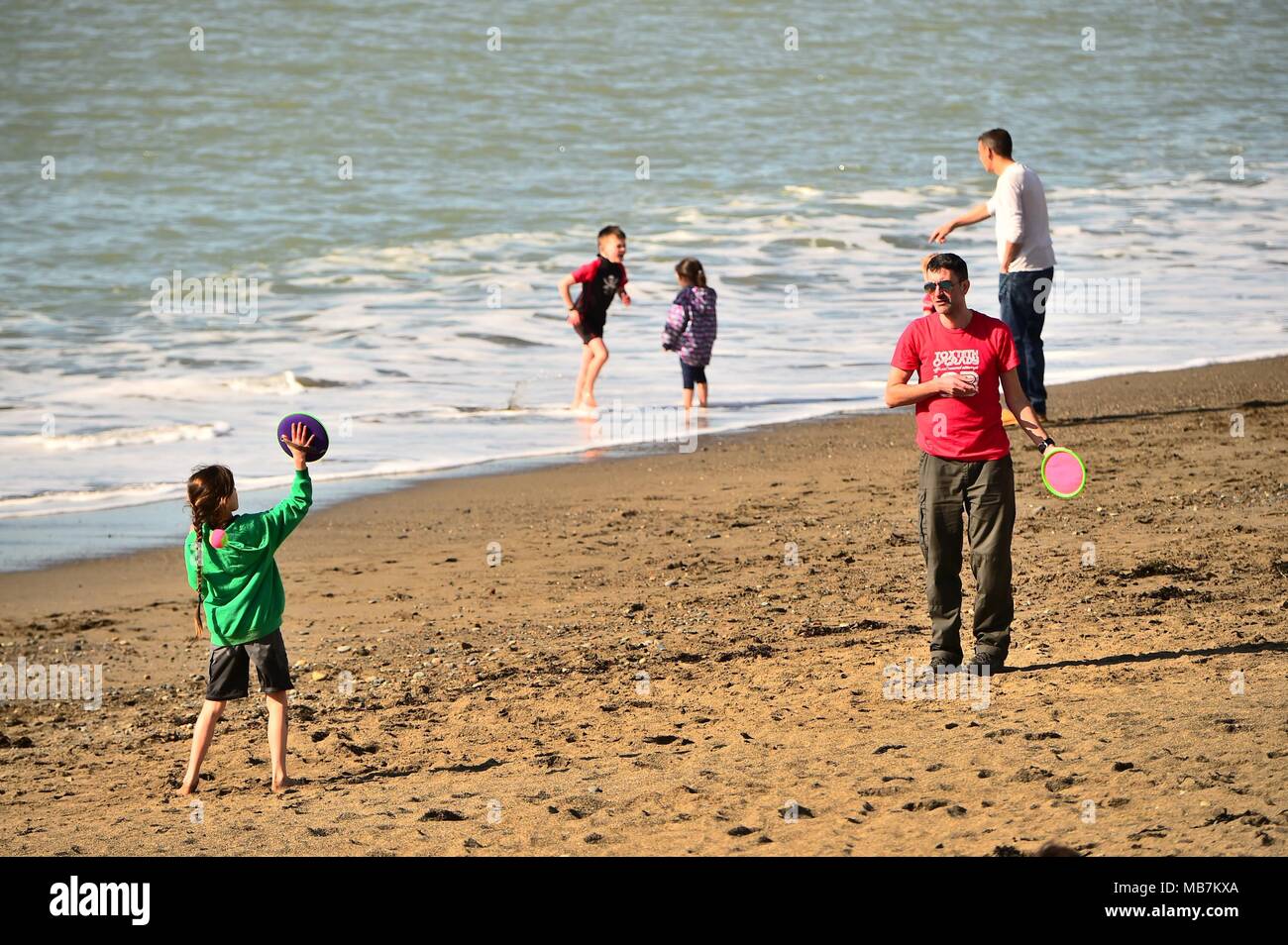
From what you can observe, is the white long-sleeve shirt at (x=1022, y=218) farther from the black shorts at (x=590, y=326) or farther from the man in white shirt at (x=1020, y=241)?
the black shorts at (x=590, y=326)

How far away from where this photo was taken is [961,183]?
100.0 ft

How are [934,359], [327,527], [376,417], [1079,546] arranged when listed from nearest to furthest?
1. [934,359]
2. [1079,546]
3. [327,527]
4. [376,417]

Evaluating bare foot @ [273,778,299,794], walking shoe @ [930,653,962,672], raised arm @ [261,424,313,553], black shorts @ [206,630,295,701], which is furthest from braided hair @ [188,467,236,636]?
walking shoe @ [930,653,962,672]

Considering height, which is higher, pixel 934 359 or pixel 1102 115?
pixel 1102 115

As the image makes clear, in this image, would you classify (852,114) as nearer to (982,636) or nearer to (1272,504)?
(1272,504)

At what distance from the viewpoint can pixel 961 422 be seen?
18.6ft

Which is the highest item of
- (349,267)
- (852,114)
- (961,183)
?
(852,114)

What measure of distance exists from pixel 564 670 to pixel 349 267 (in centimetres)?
1710

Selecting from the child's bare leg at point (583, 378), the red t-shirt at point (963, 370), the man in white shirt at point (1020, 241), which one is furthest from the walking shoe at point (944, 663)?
the child's bare leg at point (583, 378)

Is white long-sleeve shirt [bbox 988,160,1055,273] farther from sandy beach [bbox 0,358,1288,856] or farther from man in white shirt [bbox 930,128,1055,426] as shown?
sandy beach [bbox 0,358,1288,856]

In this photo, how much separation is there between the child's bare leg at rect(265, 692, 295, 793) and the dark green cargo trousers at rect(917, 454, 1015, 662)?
235cm

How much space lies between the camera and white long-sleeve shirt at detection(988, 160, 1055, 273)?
999 centimetres

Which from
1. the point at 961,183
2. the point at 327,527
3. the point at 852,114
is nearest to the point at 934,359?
the point at 327,527

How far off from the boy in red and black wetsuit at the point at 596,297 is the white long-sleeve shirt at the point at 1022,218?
3692 mm
